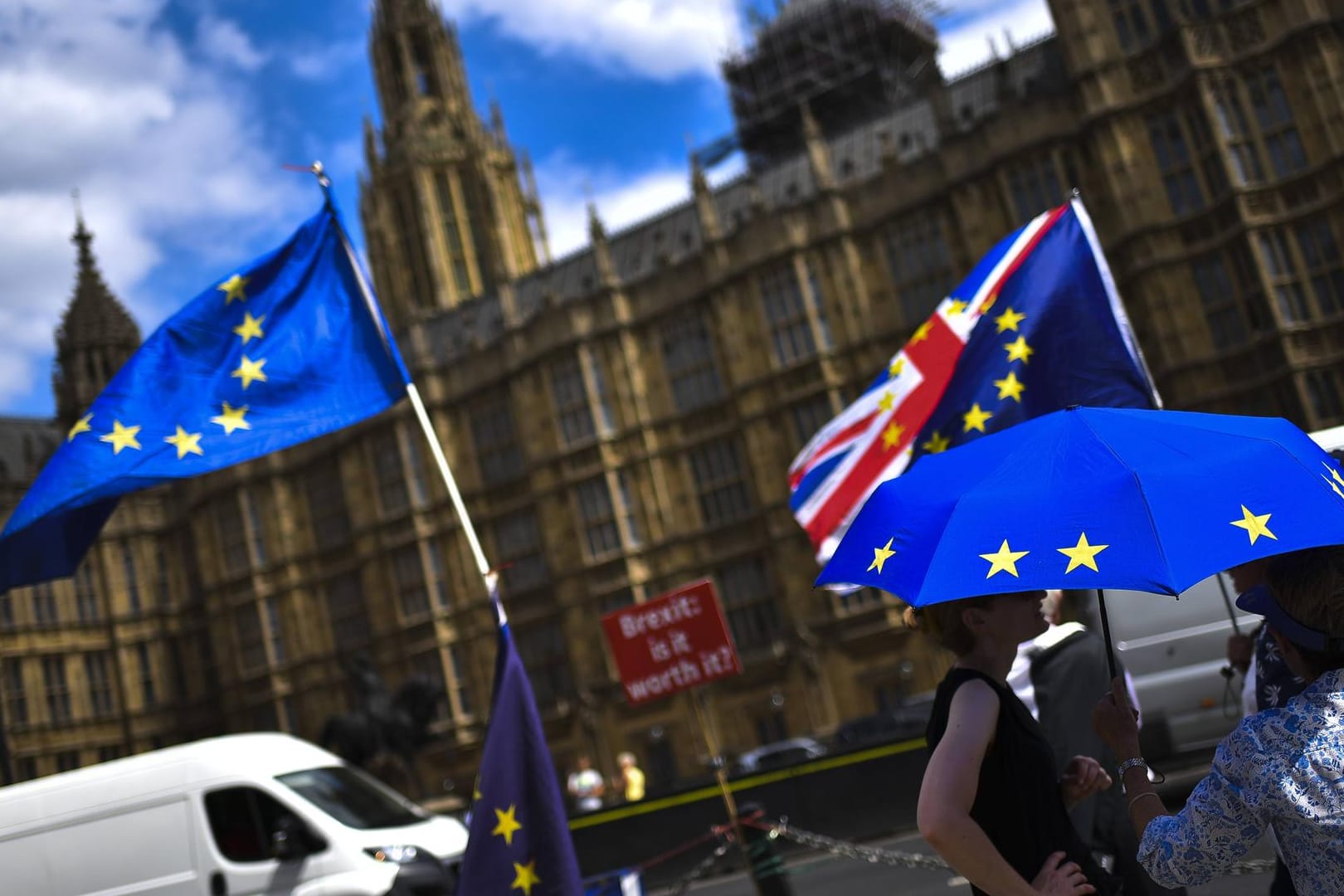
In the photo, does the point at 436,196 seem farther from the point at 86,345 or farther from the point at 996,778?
the point at 996,778

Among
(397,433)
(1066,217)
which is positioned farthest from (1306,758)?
(397,433)

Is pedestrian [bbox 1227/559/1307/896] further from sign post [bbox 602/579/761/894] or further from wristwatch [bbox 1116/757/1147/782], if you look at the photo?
sign post [bbox 602/579/761/894]

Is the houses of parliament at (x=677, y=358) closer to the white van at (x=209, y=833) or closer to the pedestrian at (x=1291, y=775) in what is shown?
the white van at (x=209, y=833)

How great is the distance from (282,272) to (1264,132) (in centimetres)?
2313

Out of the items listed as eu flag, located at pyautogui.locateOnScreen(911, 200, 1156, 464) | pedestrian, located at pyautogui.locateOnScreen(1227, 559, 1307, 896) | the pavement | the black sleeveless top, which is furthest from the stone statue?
the black sleeveless top

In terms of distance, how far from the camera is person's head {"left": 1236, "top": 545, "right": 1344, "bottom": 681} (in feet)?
8.89

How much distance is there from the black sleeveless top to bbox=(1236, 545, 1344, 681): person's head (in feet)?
2.06

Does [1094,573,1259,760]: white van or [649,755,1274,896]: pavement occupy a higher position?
[1094,573,1259,760]: white van

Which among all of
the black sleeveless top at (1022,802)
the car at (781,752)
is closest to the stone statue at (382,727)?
the car at (781,752)

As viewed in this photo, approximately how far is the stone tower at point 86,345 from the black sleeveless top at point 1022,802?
1943 inches

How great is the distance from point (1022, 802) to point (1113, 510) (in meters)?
0.74

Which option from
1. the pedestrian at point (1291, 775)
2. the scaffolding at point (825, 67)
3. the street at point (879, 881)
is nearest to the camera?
the pedestrian at point (1291, 775)

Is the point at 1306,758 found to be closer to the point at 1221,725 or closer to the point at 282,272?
the point at 282,272

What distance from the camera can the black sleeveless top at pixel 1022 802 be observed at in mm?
2973
